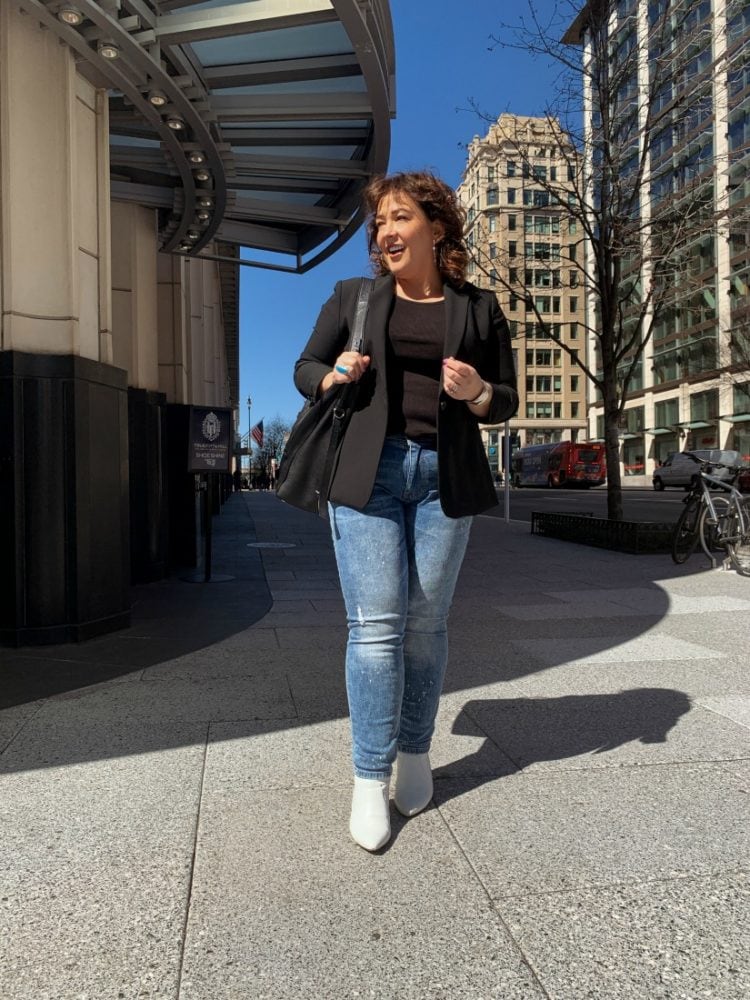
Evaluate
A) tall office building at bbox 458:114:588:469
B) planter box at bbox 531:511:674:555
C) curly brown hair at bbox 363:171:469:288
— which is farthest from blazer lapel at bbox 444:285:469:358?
planter box at bbox 531:511:674:555

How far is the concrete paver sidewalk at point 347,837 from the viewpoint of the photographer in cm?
178

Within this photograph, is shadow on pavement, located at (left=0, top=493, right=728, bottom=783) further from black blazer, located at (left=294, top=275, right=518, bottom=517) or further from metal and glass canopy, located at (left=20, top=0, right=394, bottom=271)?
metal and glass canopy, located at (left=20, top=0, right=394, bottom=271)

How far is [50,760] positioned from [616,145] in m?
11.9

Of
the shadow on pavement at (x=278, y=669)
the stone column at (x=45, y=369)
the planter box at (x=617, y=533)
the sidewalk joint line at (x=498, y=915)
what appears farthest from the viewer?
the planter box at (x=617, y=533)

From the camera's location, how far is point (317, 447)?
2424 mm

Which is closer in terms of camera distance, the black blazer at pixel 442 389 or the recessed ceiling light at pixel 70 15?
the black blazer at pixel 442 389

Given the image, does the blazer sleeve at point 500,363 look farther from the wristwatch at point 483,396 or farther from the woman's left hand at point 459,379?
the woman's left hand at point 459,379

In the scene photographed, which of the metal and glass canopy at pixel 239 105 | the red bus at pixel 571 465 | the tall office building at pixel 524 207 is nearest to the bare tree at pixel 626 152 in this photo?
the tall office building at pixel 524 207

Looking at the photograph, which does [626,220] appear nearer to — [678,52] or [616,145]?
[616,145]

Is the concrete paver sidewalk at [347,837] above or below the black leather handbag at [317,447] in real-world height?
below

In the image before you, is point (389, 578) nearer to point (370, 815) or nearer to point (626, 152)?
point (370, 815)

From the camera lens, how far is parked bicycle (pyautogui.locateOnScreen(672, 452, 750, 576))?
8742 millimetres

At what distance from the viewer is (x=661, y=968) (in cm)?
177

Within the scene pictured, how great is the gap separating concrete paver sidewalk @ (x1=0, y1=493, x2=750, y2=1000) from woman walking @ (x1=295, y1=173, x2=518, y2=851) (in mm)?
315
